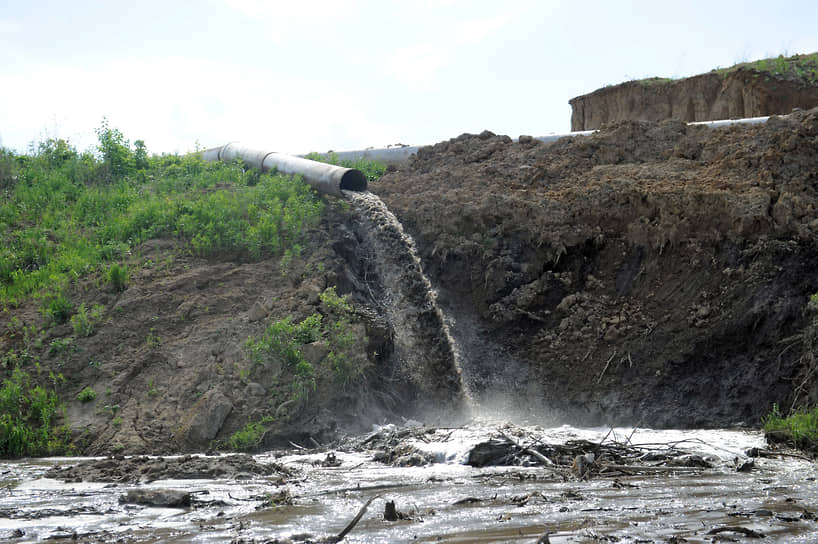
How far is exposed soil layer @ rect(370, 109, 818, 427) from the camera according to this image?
33.5 ft

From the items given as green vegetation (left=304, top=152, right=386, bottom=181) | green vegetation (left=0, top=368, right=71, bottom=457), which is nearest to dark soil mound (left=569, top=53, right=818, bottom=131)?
green vegetation (left=304, top=152, right=386, bottom=181)

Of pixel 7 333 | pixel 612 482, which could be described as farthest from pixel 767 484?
pixel 7 333

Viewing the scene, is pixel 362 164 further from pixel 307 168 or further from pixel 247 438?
pixel 247 438

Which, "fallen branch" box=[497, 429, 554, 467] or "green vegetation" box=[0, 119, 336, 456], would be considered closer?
"fallen branch" box=[497, 429, 554, 467]

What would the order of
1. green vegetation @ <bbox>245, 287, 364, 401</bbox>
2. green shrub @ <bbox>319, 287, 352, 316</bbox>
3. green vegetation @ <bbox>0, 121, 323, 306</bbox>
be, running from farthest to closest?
green vegetation @ <bbox>0, 121, 323, 306</bbox>, green shrub @ <bbox>319, 287, 352, 316</bbox>, green vegetation @ <bbox>245, 287, 364, 401</bbox>

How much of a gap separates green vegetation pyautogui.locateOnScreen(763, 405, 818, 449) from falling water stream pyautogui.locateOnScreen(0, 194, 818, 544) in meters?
0.30

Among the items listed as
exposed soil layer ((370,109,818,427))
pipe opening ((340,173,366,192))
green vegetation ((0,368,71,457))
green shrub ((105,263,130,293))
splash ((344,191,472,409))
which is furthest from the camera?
pipe opening ((340,173,366,192))

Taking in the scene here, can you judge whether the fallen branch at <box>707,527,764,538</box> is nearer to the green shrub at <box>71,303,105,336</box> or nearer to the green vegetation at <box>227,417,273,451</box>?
the green vegetation at <box>227,417,273,451</box>

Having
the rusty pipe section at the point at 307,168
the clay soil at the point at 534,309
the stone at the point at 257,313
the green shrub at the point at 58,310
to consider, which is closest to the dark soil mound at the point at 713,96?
the clay soil at the point at 534,309

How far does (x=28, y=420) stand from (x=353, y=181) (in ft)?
25.8

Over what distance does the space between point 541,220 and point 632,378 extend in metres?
3.56

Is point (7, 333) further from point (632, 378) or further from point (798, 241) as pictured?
point (798, 241)

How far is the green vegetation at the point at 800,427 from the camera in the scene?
7.90m

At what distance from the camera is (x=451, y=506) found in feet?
18.4
